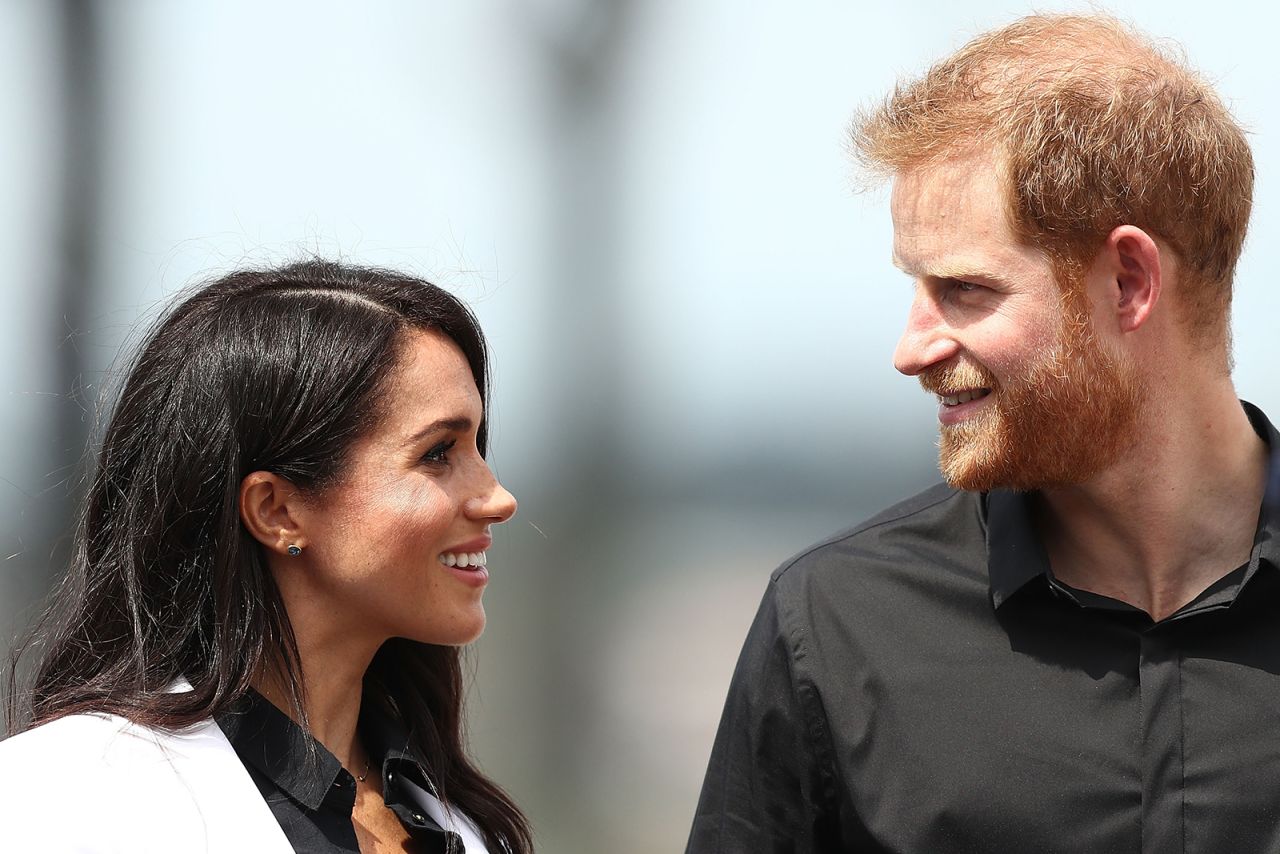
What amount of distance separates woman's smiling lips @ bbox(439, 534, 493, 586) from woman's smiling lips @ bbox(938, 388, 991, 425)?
70 cm

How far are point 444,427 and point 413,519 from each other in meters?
0.15

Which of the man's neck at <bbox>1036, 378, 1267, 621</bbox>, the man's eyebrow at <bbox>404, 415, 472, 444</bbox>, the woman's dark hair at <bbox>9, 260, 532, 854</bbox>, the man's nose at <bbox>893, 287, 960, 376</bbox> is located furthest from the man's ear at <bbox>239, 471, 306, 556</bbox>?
the man's neck at <bbox>1036, 378, 1267, 621</bbox>

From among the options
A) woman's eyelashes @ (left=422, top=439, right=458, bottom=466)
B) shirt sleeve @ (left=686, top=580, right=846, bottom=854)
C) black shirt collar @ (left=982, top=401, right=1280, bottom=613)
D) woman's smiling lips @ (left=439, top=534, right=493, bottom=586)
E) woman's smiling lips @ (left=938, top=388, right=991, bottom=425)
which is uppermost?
woman's smiling lips @ (left=938, top=388, right=991, bottom=425)

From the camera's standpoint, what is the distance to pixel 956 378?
2107 mm

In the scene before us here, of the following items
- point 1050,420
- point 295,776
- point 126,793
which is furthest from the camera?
point 1050,420

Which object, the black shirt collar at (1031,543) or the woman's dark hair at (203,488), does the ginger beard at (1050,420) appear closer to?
the black shirt collar at (1031,543)

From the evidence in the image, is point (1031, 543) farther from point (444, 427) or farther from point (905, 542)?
point (444, 427)

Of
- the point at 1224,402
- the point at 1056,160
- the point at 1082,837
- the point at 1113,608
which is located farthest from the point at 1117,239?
the point at 1082,837

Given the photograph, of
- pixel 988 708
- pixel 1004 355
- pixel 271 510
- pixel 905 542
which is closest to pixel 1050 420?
pixel 1004 355

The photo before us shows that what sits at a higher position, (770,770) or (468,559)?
(468,559)

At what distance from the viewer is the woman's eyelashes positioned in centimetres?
208

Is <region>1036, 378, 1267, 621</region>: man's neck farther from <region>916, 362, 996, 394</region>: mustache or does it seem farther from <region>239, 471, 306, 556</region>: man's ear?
<region>239, 471, 306, 556</region>: man's ear

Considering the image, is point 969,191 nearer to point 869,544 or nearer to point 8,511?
point 869,544

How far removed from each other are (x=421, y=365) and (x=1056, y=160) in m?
0.96
